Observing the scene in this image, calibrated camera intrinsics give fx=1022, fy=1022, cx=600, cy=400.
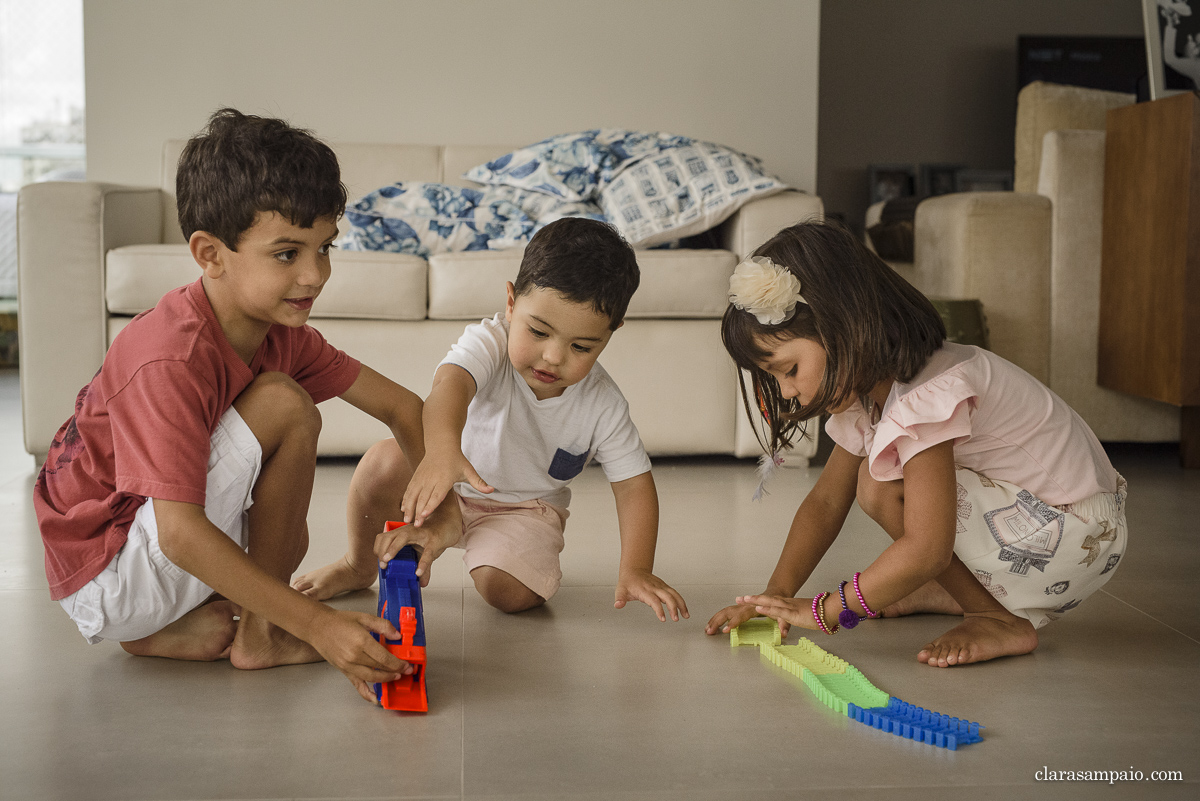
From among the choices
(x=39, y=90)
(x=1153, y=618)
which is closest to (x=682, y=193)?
(x=1153, y=618)

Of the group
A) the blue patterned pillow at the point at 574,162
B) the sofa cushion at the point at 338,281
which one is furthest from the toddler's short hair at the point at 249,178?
the blue patterned pillow at the point at 574,162

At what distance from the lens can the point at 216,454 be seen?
3.35ft

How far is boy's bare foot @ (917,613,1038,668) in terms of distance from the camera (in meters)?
1.09

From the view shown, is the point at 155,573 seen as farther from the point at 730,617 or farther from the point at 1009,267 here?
the point at 1009,267

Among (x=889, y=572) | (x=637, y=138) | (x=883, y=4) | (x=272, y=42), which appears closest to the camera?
(x=889, y=572)

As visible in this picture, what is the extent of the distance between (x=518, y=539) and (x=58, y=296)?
1.35 metres

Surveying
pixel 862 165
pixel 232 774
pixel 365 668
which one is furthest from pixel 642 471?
pixel 862 165

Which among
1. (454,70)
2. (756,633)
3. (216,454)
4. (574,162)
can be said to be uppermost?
(454,70)

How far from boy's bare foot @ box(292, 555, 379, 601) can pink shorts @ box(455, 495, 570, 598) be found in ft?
0.44

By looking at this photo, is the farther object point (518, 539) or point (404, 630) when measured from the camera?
point (518, 539)

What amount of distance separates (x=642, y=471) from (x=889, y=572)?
35 cm

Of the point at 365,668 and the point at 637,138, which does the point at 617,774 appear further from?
the point at 637,138

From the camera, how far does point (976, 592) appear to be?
1178mm

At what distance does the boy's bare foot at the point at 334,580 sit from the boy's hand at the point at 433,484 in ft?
0.91
